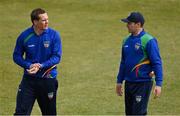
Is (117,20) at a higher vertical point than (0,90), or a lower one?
Result: higher

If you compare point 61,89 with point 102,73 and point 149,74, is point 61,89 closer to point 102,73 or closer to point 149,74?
point 102,73

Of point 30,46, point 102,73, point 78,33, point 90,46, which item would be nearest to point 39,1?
point 78,33

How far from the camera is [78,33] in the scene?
2023cm

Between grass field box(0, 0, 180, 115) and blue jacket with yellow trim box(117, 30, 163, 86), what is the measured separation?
10.5 ft

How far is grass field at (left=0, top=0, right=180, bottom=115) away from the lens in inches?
456

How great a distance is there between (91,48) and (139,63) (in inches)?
390

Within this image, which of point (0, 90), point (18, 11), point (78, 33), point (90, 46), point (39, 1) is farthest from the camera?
point (39, 1)

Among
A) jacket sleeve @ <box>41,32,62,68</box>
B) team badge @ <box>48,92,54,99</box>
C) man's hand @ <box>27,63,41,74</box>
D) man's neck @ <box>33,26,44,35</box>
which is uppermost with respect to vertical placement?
man's neck @ <box>33,26,44,35</box>

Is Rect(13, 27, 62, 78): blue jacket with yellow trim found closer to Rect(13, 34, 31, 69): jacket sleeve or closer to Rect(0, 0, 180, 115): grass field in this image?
Rect(13, 34, 31, 69): jacket sleeve

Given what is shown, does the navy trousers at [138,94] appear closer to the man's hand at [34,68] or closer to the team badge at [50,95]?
the team badge at [50,95]

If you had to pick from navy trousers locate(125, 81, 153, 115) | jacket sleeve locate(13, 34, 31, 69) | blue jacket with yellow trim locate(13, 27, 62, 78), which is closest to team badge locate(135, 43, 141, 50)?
navy trousers locate(125, 81, 153, 115)

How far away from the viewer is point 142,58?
7.74 meters

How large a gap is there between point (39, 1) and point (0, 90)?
1526cm

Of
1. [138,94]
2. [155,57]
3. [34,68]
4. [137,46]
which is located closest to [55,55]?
[34,68]
